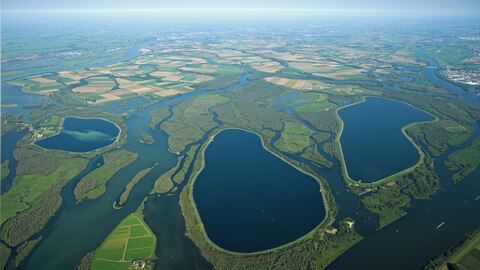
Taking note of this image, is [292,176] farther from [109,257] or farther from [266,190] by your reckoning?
[109,257]

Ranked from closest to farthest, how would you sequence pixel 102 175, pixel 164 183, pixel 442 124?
1. pixel 164 183
2. pixel 102 175
3. pixel 442 124

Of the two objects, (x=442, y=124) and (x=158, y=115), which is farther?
(x=158, y=115)

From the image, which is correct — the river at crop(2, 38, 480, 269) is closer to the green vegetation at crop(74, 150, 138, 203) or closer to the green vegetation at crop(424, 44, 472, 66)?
the green vegetation at crop(74, 150, 138, 203)

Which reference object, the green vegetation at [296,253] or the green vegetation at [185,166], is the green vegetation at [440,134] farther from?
the green vegetation at [185,166]

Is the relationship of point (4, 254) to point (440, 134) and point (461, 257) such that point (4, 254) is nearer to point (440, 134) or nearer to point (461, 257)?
point (461, 257)

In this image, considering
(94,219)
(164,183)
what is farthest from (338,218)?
(94,219)

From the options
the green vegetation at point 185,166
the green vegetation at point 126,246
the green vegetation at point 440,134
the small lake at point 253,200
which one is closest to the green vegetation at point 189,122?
the green vegetation at point 185,166

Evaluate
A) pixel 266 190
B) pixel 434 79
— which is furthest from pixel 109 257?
pixel 434 79
